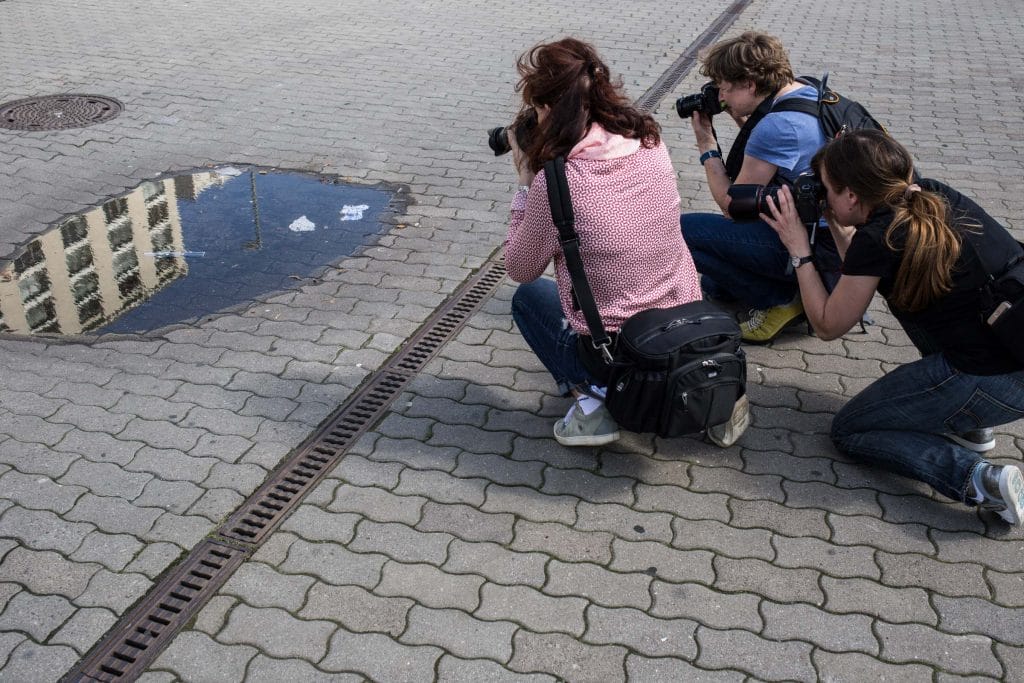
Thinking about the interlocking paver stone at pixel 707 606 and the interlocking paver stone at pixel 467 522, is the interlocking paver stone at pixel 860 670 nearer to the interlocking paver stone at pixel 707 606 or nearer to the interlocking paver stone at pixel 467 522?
the interlocking paver stone at pixel 707 606

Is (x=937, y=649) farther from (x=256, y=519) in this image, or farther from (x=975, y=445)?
(x=256, y=519)

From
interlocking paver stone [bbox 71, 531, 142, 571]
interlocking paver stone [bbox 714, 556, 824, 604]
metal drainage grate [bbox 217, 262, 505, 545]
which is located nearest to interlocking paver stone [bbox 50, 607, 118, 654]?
interlocking paver stone [bbox 71, 531, 142, 571]

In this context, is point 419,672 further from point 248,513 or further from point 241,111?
point 241,111

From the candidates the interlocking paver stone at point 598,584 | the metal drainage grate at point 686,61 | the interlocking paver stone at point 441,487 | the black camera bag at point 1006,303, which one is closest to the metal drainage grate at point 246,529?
the interlocking paver stone at point 441,487

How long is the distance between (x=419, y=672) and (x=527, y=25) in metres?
9.04

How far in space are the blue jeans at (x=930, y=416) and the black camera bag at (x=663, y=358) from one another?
567mm

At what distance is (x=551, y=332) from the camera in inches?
149

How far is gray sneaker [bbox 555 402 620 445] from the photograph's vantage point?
3768mm

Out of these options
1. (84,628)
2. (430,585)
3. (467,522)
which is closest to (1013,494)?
(467,522)

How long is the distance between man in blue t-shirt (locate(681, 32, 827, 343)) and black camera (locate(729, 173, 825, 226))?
95 millimetres

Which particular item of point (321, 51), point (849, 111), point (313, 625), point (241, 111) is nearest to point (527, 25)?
point (321, 51)

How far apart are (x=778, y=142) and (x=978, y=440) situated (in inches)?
54.7

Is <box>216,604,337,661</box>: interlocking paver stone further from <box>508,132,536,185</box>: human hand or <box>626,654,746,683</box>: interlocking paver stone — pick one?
<box>508,132,536,185</box>: human hand

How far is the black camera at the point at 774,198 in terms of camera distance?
361 cm
